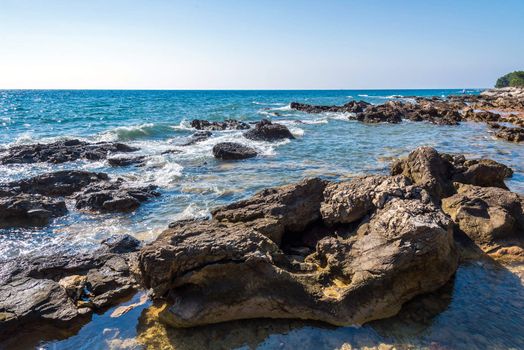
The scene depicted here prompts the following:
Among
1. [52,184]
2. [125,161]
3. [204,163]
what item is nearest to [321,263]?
[52,184]

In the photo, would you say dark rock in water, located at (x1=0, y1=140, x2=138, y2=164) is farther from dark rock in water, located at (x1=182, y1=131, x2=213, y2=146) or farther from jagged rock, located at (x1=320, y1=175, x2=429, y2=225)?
jagged rock, located at (x1=320, y1=175, x2=429, y2=225)

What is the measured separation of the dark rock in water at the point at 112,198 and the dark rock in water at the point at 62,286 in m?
3.42

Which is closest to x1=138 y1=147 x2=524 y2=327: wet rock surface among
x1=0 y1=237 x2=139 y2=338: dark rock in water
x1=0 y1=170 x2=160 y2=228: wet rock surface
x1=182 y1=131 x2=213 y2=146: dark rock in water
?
x1=0 y1=237 x2=139 y2=338: dark rock in water

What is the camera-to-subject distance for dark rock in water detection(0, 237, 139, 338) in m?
6.21

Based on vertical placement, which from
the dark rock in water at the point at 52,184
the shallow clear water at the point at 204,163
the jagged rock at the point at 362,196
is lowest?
the shallow clear water at the point at 204,163

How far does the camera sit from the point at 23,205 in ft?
37.3

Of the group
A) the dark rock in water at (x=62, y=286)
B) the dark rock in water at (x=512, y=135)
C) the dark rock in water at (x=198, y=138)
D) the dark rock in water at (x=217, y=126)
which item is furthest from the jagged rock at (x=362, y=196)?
the dark rock in water at (x=217, y=126)

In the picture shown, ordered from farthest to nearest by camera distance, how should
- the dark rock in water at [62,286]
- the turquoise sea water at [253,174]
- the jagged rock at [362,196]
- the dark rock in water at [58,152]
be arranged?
the dark rock in water at [58,152] → the jagged rock at [362,196] → the dark rock in water at [62,286] → the turquoise sea water at [253,174]

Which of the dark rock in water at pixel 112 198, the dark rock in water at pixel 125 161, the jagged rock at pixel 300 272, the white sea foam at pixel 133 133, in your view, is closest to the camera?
the jagged rock at pixel 300 272

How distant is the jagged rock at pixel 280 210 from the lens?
8.12 meters

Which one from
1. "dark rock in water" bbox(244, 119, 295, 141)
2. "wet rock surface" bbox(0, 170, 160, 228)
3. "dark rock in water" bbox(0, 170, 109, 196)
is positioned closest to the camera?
"wet rock surface" bbox(0, 170, 160, 228)

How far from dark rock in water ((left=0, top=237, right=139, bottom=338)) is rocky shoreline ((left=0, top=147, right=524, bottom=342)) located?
Result: 0.02m

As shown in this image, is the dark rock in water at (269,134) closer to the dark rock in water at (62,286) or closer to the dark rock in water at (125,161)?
the dark rock in water at (125,161)

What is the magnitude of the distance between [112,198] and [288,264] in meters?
7.68
